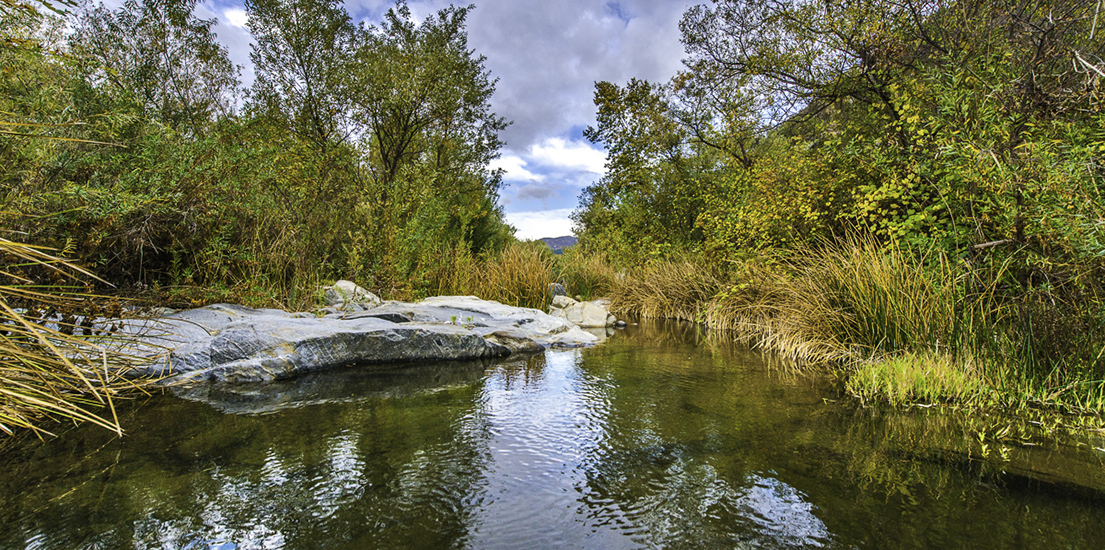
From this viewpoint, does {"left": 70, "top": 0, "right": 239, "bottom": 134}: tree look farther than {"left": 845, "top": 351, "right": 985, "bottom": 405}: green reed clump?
Yes

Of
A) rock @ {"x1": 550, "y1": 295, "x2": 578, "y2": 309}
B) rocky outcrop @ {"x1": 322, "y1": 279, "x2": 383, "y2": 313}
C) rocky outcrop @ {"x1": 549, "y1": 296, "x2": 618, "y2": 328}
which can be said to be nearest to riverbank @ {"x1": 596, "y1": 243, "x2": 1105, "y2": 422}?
rocky outcrop @ {"x1": 549, "y1": 296, "x2": 618, "y2": 328}

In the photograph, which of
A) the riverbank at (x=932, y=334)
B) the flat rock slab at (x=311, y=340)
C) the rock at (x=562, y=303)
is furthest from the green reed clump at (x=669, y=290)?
the flat rock slab at (x=311, y=340)

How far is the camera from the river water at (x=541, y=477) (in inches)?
64.6

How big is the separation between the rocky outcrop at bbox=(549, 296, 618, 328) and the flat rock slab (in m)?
2.39

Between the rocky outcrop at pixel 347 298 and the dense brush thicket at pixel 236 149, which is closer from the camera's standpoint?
the dense brush thicket at pixel 236 149

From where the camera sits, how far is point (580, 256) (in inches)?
530

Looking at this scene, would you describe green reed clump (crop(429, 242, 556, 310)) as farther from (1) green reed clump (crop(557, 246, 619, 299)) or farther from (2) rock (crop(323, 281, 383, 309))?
(1) green reed clump (crop(557, 246, 619, 299))

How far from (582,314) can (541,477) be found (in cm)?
700

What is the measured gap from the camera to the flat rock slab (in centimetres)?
358

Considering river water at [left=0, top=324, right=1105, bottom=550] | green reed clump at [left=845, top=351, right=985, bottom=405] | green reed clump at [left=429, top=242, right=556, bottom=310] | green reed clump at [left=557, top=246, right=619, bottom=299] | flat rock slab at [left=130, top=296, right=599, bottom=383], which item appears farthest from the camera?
green reed clump at [left=557, top=246, right=619, bottom=299]

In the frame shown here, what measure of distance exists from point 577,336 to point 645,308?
367cm

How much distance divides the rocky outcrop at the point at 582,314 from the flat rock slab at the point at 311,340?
2385 mm

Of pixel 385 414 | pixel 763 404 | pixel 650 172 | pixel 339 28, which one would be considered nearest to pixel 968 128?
pixel 763 404

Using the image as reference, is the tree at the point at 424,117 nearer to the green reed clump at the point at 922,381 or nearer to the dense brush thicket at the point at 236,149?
the dense brush thicket at the point at 236,149
